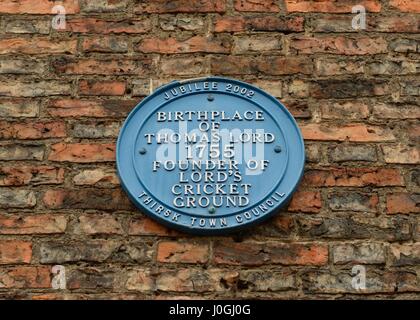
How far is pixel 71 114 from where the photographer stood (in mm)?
3664

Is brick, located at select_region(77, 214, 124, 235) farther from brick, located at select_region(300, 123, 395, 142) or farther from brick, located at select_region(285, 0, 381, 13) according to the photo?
brick, located at select_region(285, 0, 381, 13)

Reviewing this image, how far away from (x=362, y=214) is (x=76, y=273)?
1.08 meters

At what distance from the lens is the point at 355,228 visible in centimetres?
347

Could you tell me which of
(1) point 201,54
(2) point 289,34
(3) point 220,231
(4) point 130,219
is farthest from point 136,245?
(2) point 289,34

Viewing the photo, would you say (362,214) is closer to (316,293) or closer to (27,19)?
(316,293)

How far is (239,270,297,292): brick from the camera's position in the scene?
3.36 meters

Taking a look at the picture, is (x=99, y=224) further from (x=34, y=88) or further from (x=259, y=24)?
(x=259, y=24)

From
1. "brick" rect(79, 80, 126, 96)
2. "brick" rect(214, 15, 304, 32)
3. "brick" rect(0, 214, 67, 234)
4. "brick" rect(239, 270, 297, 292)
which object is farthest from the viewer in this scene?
"brick" rect(214, 15, 304, 32)

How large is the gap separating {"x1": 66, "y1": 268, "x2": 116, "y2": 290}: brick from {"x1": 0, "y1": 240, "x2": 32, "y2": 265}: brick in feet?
0.58

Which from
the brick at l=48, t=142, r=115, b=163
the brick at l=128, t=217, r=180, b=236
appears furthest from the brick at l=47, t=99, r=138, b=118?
the brick at l=128, t=217, r=180, b=236

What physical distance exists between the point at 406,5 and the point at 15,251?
6.12 feet
